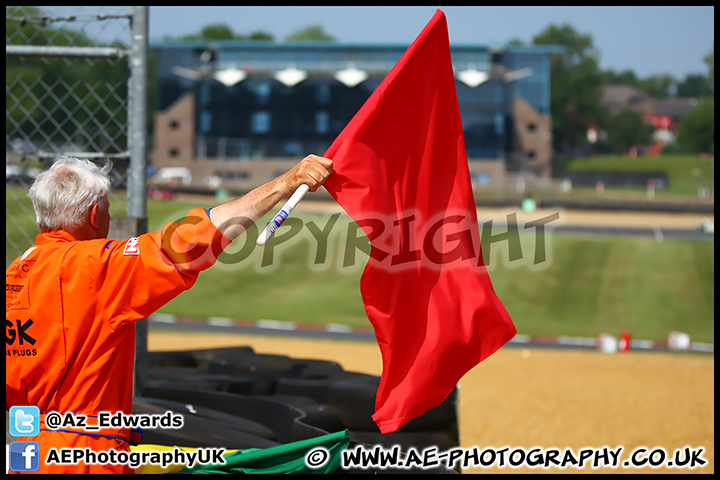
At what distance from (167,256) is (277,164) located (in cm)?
4871

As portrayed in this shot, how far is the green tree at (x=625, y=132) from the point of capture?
289ft

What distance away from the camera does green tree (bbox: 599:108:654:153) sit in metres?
88.0

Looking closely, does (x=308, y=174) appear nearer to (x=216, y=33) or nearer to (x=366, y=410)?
(x=366, y=410)

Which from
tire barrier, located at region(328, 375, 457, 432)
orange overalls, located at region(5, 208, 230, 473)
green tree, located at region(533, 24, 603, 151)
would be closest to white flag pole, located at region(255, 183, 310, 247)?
orange overalls, located at region(5, 208, 230, 473)

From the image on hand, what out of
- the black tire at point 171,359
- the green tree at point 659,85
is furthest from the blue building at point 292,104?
the green tree at point 659,85

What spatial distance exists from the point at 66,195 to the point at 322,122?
165 feet

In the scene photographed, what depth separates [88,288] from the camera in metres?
2.46

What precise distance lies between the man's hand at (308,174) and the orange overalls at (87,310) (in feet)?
1.07

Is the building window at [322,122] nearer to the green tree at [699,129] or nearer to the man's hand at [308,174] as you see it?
the green tree at [699,129]

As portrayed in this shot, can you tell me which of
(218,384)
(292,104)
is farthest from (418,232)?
(292,104)

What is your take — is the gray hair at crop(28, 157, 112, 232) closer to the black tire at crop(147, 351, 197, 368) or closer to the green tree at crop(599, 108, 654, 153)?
the black tire at crop(147, 351, 197, 368)

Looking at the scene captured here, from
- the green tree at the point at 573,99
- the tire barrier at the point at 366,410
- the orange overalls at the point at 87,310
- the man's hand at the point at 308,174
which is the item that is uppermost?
the green tree at the point at 573,99

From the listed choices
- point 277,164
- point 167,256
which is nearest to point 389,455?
point 167,256

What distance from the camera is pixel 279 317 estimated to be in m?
17.1
